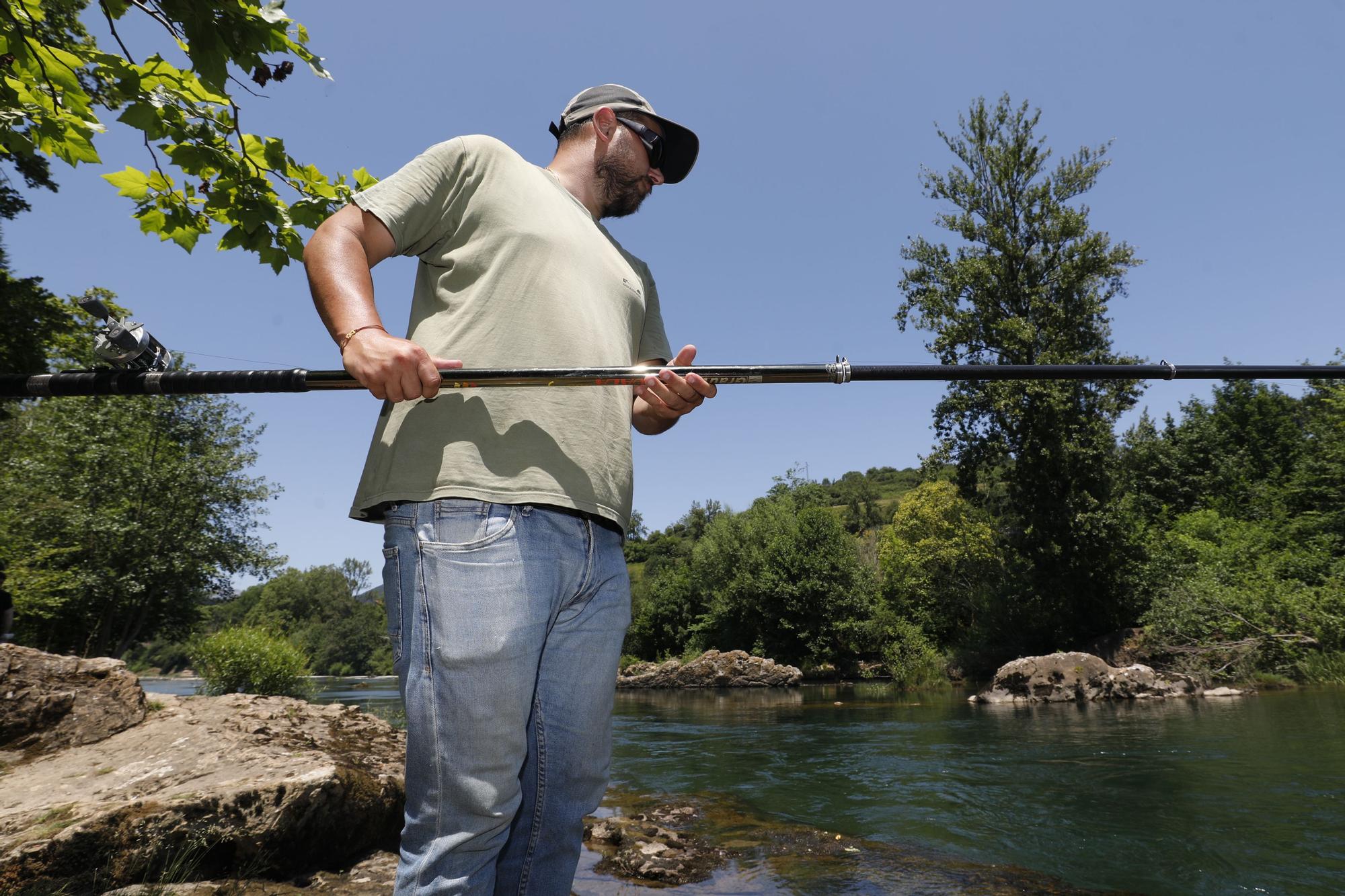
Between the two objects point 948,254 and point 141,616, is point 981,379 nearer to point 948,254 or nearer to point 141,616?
point 948,254

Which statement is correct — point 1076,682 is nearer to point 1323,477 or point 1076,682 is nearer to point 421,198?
point 1323,477

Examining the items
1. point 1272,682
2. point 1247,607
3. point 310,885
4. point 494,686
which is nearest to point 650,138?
point 494,686

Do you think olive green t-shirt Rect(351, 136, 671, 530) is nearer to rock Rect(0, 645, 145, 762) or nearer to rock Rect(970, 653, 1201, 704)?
rock Rect(0, 645, 145, 762)

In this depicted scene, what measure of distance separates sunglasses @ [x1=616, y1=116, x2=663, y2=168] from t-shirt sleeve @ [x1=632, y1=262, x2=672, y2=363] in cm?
34

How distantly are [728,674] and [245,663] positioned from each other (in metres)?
23.3

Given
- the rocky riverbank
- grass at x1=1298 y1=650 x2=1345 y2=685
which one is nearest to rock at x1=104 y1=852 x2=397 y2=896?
the rocky riverbank

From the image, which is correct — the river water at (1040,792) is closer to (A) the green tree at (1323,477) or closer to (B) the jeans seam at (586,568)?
(B) the jeans seam at (586,568)

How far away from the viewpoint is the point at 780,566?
138 feet

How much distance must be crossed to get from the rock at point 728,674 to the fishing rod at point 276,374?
33.2m

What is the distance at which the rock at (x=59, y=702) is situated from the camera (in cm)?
464

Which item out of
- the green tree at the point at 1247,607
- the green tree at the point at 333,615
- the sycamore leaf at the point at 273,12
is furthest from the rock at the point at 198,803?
the green tree at the point at 333,615

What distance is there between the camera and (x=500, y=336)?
1.83 m

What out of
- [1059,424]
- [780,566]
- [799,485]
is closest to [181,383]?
[1059,424]

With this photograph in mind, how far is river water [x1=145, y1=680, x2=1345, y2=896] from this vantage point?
5.65 meters
